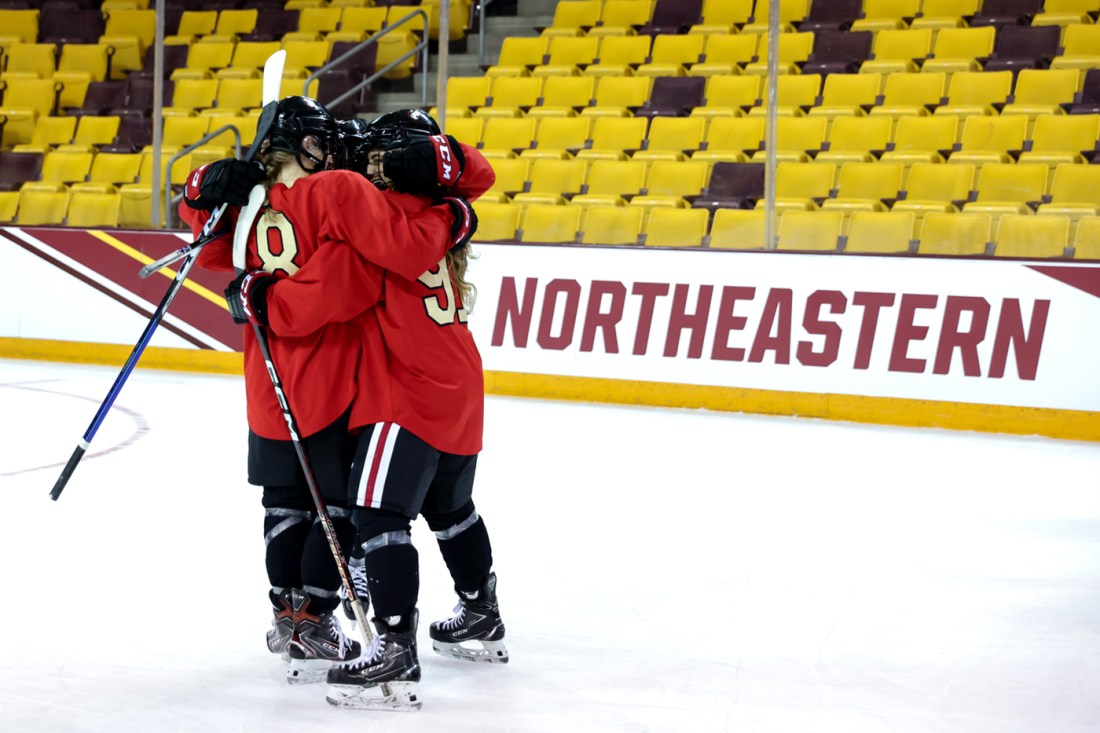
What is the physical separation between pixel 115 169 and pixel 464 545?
909 cm

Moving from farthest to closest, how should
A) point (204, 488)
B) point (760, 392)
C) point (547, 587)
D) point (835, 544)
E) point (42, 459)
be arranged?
point (760, 392), point (42, 459), point (204, 488), point (835, 544), point (547, 587)

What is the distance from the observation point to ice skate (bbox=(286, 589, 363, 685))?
2953mm

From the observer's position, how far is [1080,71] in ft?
30.2

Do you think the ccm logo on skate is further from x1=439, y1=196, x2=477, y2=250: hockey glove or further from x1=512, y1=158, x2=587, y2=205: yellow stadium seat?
x1=439, y1=196, x2=477, y2=250: hockey glove

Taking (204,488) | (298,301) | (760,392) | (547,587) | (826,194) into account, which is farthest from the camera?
(826,194)

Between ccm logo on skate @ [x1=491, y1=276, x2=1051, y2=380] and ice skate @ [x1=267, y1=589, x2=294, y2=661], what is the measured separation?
4810 millimetres

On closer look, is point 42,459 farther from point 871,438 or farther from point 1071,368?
point 1071,368

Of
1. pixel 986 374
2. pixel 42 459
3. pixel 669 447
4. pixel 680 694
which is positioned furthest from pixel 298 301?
pixel 986 374

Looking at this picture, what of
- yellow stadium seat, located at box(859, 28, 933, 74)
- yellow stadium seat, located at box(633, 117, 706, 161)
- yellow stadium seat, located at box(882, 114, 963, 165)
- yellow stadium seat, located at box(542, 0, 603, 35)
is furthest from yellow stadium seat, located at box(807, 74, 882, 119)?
yellow stadium seat, located at box(542, 0, 603, 35)

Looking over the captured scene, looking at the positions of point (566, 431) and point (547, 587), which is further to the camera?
point (566, 431)

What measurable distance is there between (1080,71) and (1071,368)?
325 centimetres

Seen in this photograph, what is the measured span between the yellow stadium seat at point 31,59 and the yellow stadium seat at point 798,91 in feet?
22.8

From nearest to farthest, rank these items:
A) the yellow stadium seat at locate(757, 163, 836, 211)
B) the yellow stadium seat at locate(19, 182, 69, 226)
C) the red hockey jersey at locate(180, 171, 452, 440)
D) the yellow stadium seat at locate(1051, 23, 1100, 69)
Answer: the red hockey jersey at locate(180, 171, 452, 440) < the yellow stadium seat at locate(757, 163, 836, 211) < the yellow stadium seat at locate(1051, 23, 1100, 69) < the yellow stadium seat at locate(19, 182, 69, 226)

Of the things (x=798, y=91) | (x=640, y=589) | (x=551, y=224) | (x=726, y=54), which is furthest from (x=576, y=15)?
(x=640, y=589)
